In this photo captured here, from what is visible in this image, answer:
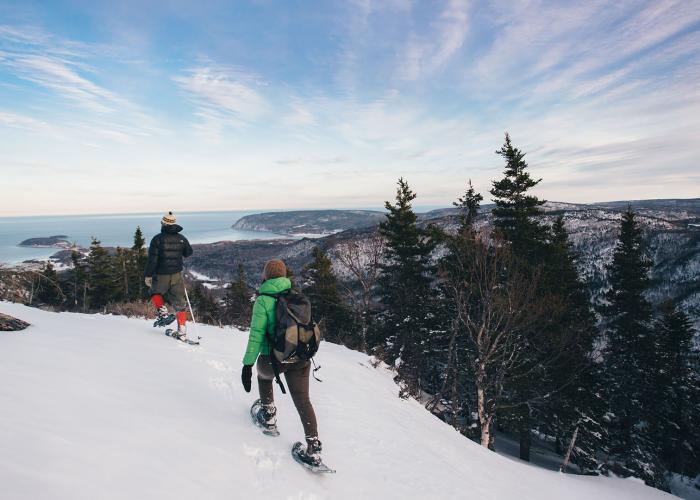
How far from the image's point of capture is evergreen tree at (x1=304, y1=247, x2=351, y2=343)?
3034cm

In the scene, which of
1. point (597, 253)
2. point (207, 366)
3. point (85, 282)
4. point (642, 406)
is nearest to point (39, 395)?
point (207, 366)

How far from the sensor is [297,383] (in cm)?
395

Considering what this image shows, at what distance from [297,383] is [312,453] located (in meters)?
0.88

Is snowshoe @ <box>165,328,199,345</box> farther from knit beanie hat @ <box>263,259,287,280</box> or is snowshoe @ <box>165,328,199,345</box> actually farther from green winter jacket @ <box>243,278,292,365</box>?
knit beanie hat @ <box>263,259,287,280</box>

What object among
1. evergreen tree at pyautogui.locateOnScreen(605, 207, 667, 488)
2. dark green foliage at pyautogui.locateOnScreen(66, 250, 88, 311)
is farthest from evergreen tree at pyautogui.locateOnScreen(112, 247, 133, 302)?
evergreen tree at pyautogui.locateOnScreen(605, 207, 667, 488)

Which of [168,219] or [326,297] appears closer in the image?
[168,219]

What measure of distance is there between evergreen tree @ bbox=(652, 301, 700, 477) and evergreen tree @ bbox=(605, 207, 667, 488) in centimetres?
51

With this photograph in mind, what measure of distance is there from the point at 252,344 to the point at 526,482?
6.44m

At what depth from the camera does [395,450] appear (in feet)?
18.1

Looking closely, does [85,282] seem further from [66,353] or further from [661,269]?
[661,269]

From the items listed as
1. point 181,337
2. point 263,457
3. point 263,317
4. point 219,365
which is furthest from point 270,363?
point 181,337

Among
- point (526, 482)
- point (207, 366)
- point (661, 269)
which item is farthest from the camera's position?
point (661, 269)

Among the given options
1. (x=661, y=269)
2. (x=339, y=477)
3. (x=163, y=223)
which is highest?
(x=163, y=223)

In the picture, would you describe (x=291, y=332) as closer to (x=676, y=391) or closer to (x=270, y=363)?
(x=270, y=363)
